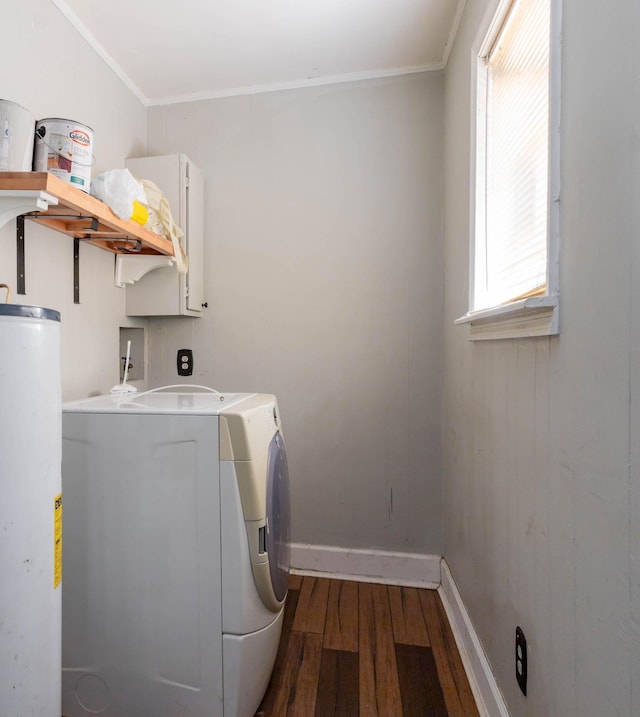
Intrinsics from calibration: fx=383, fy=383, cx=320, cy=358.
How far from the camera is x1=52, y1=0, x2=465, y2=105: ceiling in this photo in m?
1.47

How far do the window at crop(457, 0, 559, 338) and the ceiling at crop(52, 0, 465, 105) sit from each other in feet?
1.69

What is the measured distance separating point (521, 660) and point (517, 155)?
1.30m

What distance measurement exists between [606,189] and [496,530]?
2.99ft

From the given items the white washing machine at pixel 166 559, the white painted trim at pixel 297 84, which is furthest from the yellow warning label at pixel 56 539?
the white painted trim at pixel 297 84

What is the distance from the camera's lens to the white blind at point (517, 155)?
91 cm

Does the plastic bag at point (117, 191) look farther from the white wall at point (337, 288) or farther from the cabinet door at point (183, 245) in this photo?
the white wall at point (337, 288)

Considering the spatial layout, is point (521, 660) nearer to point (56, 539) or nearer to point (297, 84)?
point (56, 539)

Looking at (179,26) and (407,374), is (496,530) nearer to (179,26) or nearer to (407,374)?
(407,374)

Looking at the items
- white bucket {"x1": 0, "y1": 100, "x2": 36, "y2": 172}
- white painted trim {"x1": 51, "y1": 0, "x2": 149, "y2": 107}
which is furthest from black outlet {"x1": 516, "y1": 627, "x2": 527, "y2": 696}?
white painted trim {"x1": 51, "y1": 0, "x2": 149, "y2": 107}

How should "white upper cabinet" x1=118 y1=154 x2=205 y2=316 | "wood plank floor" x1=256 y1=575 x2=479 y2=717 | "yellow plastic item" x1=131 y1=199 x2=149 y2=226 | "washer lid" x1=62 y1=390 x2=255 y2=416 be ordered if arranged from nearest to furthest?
"washer lid" x1=62 y1=390 x2=255 y2=416
"wood plank floor" x1=256 y1=575 x2=479 y2=717
"yellow plastic item" x1=131 y1=199 x2=149 y2=226
"white upper cabinet" x1=118 y1=154 x2=205 y2=316

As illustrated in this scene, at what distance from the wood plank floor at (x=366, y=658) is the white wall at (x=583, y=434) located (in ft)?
1.06

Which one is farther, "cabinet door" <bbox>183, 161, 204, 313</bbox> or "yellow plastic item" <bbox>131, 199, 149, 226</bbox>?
"cabinet door" <bbox>183, 161, 204, 313</bbox>

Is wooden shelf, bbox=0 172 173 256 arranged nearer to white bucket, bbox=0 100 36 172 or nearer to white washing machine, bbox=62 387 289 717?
white bucket, bbox=0 100 36 172

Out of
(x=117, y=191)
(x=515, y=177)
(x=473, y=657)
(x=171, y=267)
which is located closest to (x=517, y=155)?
(x=515, y=177)
